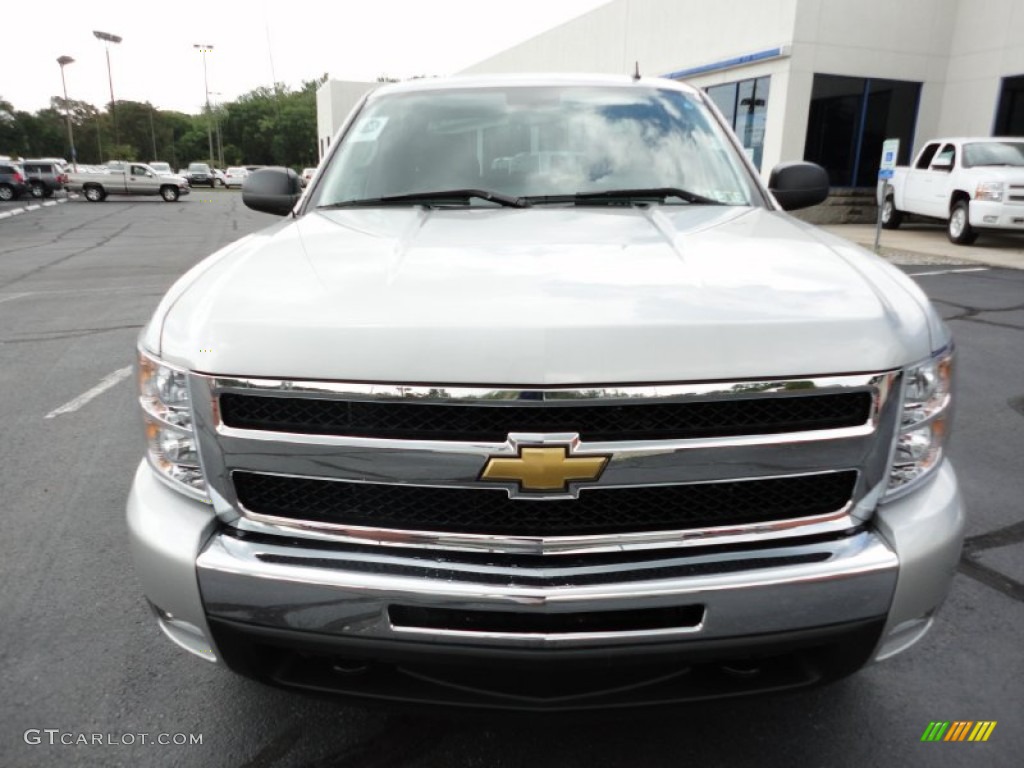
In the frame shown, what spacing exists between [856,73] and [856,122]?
1.42m

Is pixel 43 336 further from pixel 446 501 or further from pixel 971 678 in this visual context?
pixel 971 678

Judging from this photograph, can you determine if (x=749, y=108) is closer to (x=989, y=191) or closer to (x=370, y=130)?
(x=989, y=191)

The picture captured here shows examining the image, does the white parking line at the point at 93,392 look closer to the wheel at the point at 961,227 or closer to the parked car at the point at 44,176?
the wheel at the point at 961,227

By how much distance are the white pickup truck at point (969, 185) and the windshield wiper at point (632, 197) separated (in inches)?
518

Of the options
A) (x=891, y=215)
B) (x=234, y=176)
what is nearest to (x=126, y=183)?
(x=234, y=176)

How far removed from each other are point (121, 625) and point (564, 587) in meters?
1.85

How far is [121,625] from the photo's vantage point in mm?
2625

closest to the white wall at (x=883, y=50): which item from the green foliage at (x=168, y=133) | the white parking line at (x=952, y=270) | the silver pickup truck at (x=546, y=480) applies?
the white parking line at (x=952, y=270)

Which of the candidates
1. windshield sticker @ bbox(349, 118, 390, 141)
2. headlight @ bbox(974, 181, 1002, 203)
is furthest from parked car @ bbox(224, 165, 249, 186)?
windshield sticker @ bbox(349, 118, 390, 141)

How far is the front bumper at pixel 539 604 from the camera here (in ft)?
5.02

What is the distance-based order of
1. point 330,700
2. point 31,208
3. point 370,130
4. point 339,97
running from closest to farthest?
point 330,700 < point 370,130 < point 31,208 < point 339,97

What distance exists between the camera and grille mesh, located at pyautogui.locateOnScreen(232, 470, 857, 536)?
159cm

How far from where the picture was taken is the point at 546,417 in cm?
152

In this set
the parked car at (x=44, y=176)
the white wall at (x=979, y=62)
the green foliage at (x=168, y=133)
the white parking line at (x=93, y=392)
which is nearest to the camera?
the white parking line at (x=93, y=392)
